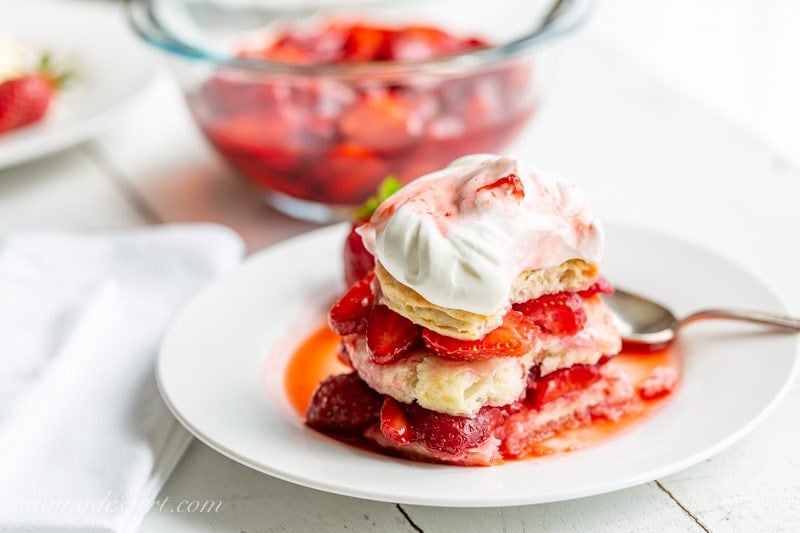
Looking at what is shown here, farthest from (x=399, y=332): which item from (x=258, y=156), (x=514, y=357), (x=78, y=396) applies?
(x=258, y=156)

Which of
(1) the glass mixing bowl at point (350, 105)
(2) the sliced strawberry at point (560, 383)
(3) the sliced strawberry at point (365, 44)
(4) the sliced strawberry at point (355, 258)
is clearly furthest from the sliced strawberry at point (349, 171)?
(2) the sliced strawberry at point (560, 383)

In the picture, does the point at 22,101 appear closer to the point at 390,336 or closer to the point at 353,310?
the point at 353,310

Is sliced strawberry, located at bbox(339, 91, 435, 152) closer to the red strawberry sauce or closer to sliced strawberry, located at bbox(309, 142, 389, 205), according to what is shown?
sliced strawberry, located at bbox(309, 142, 389, 205)

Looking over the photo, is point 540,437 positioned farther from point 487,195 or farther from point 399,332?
point 487,195

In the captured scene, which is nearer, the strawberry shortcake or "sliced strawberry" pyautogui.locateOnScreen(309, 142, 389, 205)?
the strawberry shortcake

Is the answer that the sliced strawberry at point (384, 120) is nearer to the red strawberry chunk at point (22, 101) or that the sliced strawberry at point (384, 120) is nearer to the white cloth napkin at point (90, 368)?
the white cloth napkin at point (90, 368)

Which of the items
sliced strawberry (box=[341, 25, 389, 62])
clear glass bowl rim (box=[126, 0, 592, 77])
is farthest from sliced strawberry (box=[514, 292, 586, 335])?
sliced strawberry (box=[341, 25, 389, 62])
